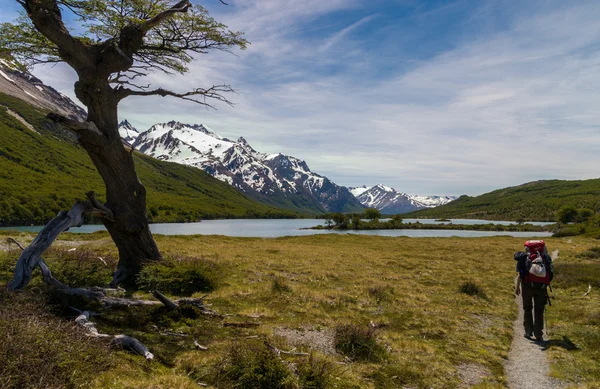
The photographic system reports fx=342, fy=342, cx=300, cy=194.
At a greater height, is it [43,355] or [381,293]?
[43,355]

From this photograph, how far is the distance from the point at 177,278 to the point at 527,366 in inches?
571

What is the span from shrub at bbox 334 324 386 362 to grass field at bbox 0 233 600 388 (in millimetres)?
37

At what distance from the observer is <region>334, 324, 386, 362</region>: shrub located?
34.9 ft

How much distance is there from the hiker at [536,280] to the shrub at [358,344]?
22.6ft

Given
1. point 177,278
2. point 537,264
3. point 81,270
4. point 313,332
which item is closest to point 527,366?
point 537,264

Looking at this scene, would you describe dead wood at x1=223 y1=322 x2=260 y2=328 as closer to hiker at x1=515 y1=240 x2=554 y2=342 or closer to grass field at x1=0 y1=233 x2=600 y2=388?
grass field at x1=0 y1=233 x2=600 y2=388

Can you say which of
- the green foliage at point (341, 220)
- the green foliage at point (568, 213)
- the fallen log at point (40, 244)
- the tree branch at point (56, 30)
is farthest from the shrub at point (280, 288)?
the green foliage at point (568, 213)

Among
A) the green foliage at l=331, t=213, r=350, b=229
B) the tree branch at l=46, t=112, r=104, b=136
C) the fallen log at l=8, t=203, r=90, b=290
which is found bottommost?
the green foliage at l=331, t=213, r=350, b=229

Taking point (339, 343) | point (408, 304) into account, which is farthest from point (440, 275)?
point (339, 343)

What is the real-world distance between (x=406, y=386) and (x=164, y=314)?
327 inches

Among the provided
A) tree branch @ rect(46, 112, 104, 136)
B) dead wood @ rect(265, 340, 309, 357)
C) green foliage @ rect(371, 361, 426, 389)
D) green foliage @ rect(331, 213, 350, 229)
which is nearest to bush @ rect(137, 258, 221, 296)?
tree branch @ rect(46, 112, 104, 136)

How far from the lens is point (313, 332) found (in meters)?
12.7

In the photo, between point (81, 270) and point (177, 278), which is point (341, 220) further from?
point (81, 270)

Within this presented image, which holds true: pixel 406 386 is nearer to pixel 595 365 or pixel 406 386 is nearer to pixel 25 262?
pixel 595 365
